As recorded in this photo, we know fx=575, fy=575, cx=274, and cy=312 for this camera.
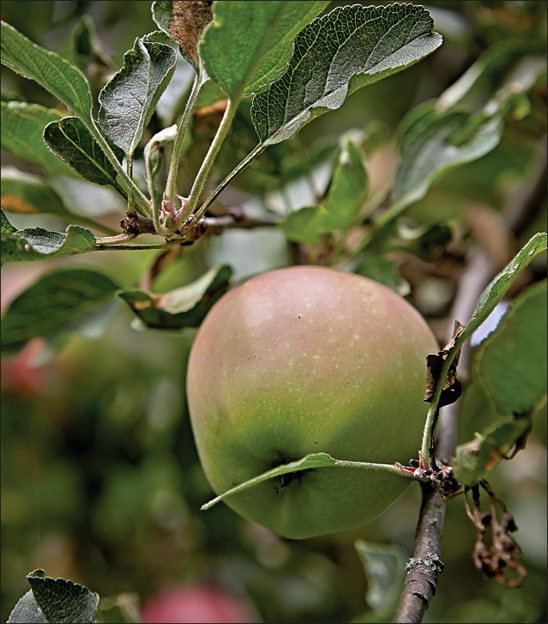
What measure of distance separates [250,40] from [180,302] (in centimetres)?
32

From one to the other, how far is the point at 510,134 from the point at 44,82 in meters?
1.02

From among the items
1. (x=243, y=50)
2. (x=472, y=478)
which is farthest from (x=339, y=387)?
(x=243, y=50)

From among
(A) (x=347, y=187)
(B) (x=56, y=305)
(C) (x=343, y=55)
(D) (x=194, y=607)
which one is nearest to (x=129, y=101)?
(C) (x=343, y=55)

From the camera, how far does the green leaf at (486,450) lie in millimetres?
483

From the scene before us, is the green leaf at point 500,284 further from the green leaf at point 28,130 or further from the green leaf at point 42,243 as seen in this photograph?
the green leaf at point 28,130

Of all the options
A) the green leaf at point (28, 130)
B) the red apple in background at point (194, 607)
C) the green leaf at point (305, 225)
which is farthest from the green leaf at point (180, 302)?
the red apple in background at point (194, 607)

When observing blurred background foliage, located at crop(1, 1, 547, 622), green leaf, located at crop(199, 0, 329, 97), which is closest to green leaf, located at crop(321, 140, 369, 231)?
green leaf, located at crop(199, 0, 329, 97)

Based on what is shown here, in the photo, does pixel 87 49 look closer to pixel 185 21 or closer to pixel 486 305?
pixel 185 21

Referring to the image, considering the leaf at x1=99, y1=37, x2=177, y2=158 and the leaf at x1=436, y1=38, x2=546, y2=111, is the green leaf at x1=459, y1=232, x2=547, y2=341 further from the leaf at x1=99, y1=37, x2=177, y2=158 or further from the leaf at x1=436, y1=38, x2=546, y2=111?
the leaf at x1=436, y1=38, x2=546, y2=111

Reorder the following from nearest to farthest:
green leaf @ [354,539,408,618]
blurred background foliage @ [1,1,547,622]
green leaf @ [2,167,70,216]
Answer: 1. green leaf @ [2,167,70,216]
2. green leaf @ [354,539,408,618]
3. blurred background foliage @ [1,1,547,622]

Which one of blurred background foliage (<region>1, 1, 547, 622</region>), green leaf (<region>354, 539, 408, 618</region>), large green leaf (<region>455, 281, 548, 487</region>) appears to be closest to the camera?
large green leaf (<region>455, 281, 548, 487</region>)

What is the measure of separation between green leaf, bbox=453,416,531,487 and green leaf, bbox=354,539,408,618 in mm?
399

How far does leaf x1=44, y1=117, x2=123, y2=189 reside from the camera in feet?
1.58

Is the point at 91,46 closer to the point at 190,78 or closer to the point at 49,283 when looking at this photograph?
the point at 190,78
